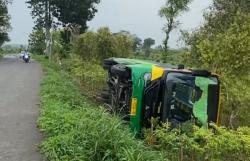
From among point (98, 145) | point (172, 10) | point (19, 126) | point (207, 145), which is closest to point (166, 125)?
point (207, 145)

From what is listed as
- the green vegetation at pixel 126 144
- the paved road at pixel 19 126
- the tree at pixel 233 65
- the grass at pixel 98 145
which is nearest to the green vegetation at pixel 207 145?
the green vegetation at pixel 126 144

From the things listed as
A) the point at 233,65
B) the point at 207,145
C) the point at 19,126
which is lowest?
the point at 19,126

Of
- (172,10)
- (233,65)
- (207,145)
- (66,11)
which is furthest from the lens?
(66,11)

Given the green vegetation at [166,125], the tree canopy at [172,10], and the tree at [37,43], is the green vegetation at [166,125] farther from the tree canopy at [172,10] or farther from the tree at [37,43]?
the tree at [37,43]

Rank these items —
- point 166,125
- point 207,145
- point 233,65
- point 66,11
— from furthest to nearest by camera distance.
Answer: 1. point 66,11
2. point 233,65
3. point 166,125
4. point 207,145

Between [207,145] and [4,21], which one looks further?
[4,21]

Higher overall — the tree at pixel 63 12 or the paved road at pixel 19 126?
the tree at pixel 63 12

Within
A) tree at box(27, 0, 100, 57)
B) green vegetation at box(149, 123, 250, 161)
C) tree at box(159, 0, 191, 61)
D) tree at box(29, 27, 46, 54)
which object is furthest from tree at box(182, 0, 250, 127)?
tree at box(29, 27, 46, 54)

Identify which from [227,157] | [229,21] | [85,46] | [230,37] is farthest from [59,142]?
[85,46]

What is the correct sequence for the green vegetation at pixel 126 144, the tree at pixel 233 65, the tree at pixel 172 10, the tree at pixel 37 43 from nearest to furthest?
the green vegetation at pixel 126 144, the tree at pixel 233 65, the tree at pixel 172 10, the tree at pixel 37 43

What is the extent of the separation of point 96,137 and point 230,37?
6737 mm

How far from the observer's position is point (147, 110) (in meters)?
11.0

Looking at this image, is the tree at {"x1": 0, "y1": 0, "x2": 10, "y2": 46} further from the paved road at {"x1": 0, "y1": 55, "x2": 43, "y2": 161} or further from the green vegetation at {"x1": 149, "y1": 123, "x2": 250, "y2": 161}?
the green vegetation at {"x1": 149, "y1": 123, "x2": 250, "y2": 161}

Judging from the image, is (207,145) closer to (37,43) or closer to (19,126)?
(19,126)
